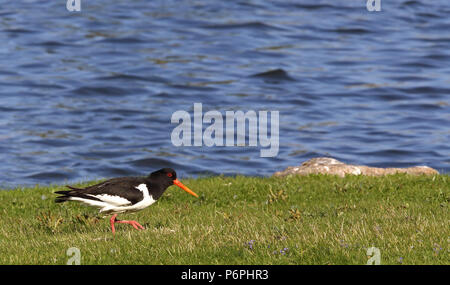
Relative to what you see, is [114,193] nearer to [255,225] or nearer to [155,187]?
[155,187]

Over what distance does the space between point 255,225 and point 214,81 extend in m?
32.6

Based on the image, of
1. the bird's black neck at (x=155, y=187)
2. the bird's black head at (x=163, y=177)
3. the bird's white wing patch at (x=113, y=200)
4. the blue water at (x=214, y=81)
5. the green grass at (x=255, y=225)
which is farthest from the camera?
the blue water at (x=214, y=81)

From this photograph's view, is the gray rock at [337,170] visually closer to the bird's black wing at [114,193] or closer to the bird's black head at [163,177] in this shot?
the bird's black head at [163,177]

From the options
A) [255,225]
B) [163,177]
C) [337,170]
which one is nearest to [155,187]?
[163,177]

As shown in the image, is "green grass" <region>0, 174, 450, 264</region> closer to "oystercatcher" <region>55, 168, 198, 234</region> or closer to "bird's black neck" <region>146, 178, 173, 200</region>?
"oystercatcher" <region>55, 168, 198, 234</region>

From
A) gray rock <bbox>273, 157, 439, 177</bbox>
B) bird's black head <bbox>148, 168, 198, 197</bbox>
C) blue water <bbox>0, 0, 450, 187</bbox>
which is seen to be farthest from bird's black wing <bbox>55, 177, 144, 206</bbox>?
blue water <bbox>0, 0, 450, 187</bbox>

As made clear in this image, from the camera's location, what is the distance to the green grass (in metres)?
12.1

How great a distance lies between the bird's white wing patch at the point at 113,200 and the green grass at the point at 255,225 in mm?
536

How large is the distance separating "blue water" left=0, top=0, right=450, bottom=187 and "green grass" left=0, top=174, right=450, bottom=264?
1142 centimetres

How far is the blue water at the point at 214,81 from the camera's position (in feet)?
119

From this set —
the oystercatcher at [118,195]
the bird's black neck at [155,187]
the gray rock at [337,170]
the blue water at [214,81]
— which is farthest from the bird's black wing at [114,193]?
the blue water at [214,81]

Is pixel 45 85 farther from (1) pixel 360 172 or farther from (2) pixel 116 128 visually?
(1) pixel 360 172

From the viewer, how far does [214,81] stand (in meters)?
46.8
